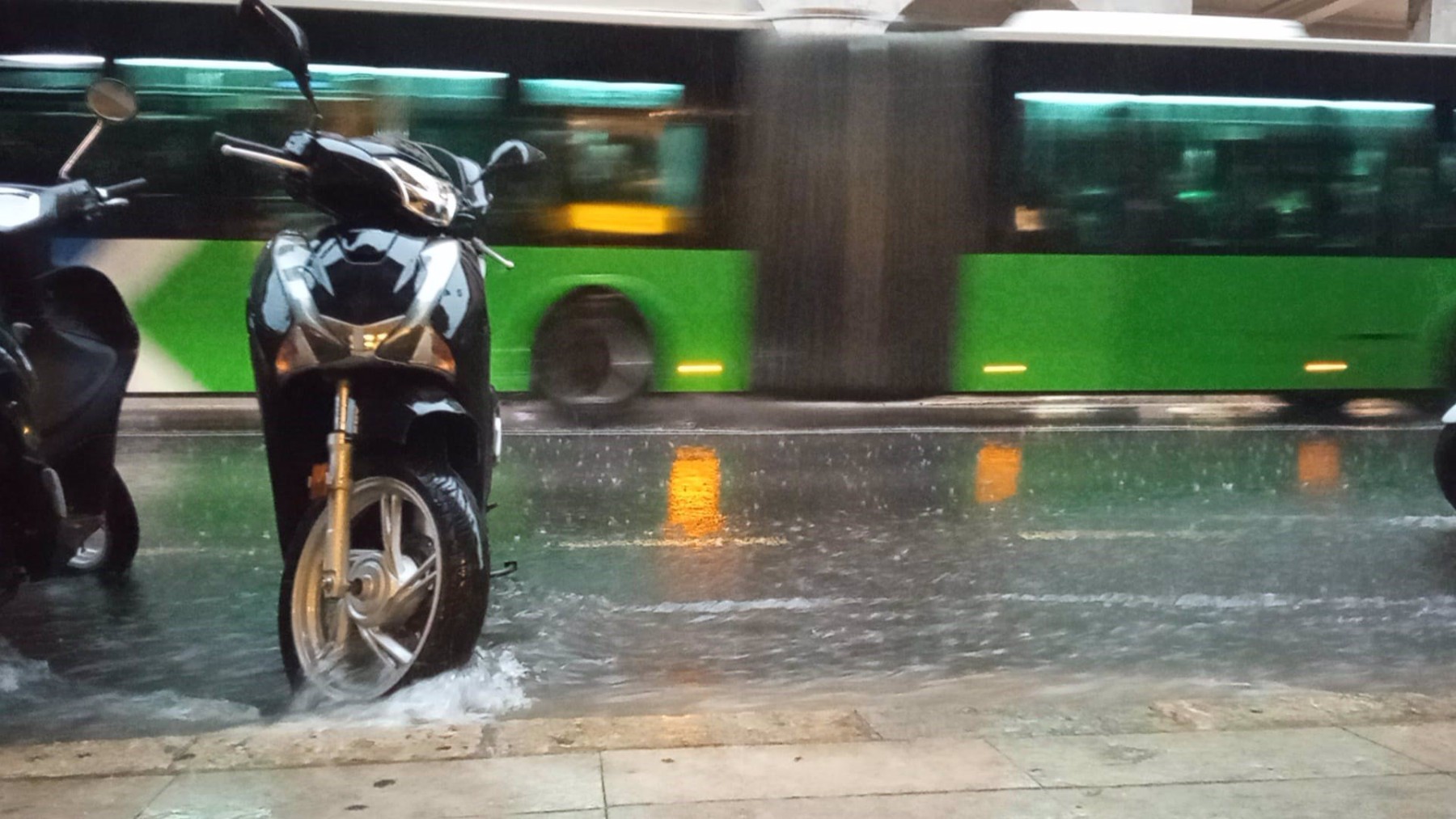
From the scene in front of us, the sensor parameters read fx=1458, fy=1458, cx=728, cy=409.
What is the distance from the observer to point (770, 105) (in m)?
12.8

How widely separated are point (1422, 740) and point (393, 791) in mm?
3008

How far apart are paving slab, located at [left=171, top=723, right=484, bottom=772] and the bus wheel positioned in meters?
8.12

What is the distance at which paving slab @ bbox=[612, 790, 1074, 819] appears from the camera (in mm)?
3672

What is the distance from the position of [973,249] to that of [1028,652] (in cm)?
767

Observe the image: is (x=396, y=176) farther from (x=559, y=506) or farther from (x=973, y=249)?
(x=973, y=249)

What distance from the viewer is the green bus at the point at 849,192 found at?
11.7 m

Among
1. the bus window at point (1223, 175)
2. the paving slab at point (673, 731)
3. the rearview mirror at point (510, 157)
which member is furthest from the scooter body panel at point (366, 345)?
Result: the bus window at point (1223, 175)

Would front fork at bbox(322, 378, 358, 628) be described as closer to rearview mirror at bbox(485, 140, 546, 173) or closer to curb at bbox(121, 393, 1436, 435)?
rearview mirror at bbox(485, 140, 546, 173)

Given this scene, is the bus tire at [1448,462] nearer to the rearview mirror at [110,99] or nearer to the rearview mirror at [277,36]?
the rearview mirror at [277,36]

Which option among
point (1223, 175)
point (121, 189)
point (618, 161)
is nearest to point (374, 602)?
point (121, 189)

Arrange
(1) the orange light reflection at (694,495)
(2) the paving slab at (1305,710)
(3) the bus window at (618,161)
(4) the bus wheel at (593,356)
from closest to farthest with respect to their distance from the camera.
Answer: (2) the paving slab at (1305,710), (1) the orange light reflection at (694,495), (3) the bus window at (618,161), (4) the bus wheel at (593,356)

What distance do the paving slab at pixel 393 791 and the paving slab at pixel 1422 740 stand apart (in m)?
2.35

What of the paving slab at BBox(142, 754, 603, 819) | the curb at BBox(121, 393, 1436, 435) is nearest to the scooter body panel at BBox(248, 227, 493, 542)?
the paving slab at BBox(142, 754, 603, 819)

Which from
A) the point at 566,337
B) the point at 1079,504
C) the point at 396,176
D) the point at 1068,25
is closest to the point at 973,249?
the point at 1068,25
